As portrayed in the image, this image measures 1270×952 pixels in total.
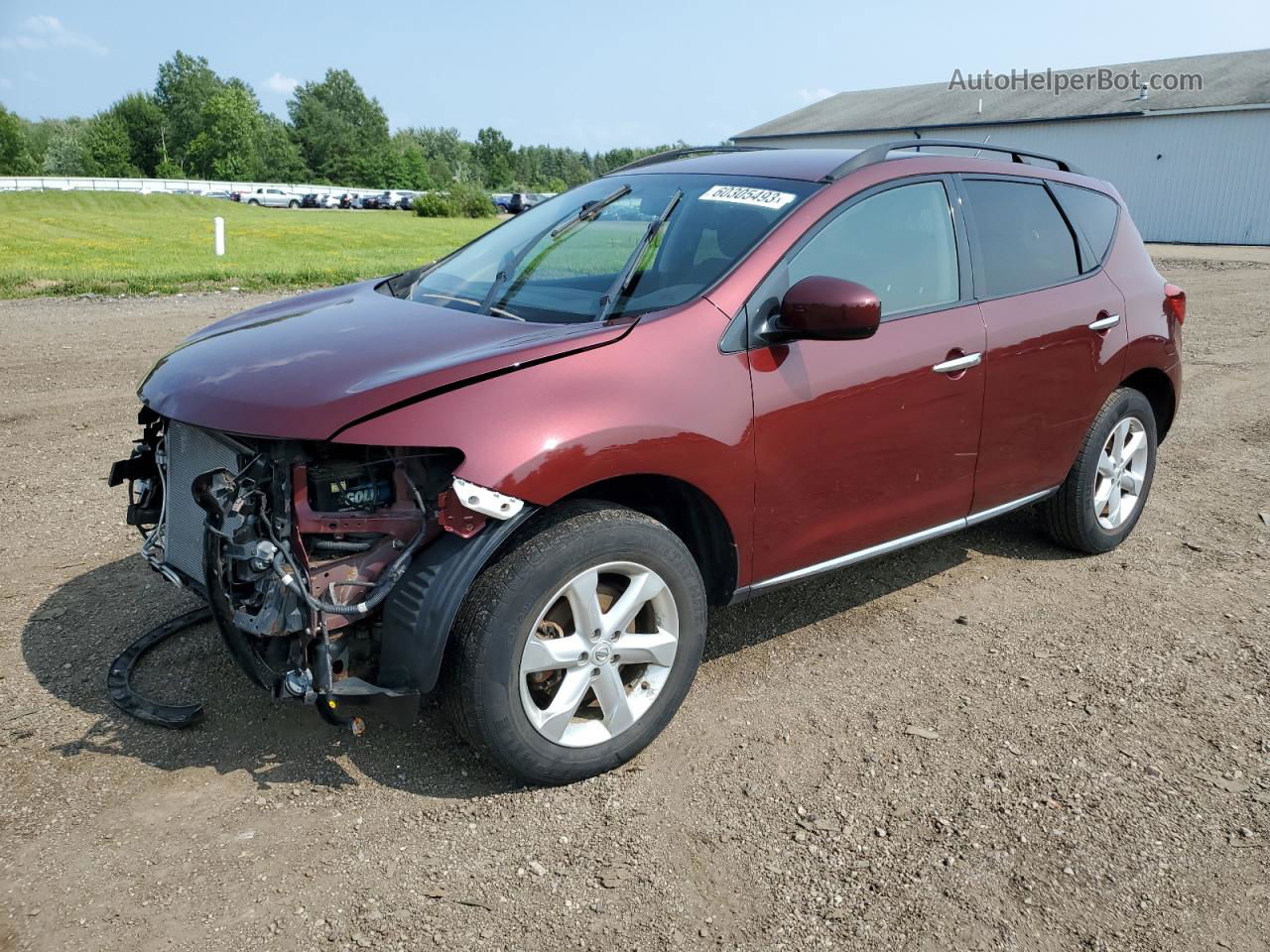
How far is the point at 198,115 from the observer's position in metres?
108

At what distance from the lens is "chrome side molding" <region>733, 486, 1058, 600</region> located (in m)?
3.72

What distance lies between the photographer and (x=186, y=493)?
3365mm

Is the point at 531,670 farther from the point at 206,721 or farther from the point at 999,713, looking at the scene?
the point at 999,713

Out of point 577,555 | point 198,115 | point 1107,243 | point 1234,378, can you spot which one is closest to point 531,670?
point 577,555

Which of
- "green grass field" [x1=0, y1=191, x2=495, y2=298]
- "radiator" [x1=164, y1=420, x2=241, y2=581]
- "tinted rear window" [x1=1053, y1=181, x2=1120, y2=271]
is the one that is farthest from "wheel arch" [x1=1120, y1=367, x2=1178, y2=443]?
"green grass field" [x1=0, y1=191, x2=495, y2=298]

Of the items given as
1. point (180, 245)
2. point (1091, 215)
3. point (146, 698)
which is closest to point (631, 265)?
point (146, 698)

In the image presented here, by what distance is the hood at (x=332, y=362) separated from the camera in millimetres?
2889

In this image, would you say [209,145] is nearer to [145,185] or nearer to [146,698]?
[145,185]

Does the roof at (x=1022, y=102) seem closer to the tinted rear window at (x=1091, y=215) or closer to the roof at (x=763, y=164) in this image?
the tinted rear window at (x=1091, y=215)

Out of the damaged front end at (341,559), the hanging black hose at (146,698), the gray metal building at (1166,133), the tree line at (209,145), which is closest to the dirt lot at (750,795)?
the hanging black hose at (146,698)

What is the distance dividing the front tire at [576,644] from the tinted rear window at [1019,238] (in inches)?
77.6

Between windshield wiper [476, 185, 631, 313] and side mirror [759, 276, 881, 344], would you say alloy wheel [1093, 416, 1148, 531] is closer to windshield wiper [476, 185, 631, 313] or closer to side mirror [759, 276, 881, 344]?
side mirror [759, 276, 881, 344]

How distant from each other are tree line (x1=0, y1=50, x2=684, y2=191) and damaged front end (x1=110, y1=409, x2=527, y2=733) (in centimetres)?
8990

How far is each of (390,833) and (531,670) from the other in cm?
60
